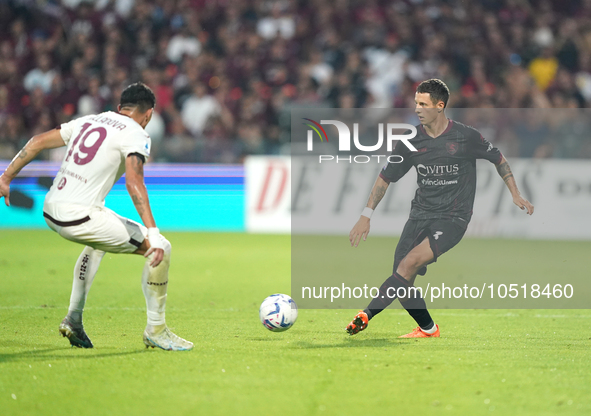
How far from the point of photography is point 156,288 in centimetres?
559

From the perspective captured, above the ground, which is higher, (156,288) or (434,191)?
(434,191)

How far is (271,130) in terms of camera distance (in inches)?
663

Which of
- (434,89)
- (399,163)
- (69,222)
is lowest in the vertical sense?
(69,222)

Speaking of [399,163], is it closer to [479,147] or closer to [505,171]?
[479,147]

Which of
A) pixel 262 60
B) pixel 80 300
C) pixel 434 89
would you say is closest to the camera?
pixel 80 300

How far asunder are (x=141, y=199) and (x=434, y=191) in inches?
105

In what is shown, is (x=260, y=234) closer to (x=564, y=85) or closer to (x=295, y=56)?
(x=295, y=56)

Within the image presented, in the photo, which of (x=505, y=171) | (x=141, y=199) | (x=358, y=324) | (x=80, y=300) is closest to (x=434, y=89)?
(x=505, y=171)

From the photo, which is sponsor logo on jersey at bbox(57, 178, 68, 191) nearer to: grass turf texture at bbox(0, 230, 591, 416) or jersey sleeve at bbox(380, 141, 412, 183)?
→ grass turf texture at bbox(0, 230, 591, 416)

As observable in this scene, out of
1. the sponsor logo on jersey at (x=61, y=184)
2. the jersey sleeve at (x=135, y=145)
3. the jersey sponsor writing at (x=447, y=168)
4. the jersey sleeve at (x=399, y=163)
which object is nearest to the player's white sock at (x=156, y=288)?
the jersey sleeve at (x=135, y=145)

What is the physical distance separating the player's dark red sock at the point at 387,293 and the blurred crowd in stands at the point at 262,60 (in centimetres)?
966

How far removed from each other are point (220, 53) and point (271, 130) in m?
3.01

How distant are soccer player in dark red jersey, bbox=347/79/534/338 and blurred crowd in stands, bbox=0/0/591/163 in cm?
934

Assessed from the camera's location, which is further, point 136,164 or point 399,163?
point 399,163
